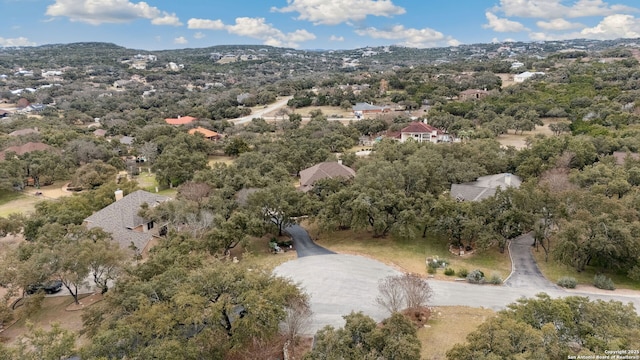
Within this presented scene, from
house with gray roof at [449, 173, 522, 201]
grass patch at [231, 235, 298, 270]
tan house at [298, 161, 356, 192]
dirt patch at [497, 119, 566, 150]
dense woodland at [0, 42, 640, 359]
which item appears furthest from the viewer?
dirt patch at [497, 119, 566, 150]

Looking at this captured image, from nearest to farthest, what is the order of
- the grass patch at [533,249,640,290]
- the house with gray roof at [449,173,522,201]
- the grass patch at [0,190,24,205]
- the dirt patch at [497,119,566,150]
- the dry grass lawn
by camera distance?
the dry grass lawn < the grass patch at [533,249,640,290] < the house with gray roof at [449,173,522,201] < the grass patch at [0,190,24,205] < the dirt patch at [497,119,566,150]

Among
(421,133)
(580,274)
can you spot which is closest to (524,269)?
(580,274)

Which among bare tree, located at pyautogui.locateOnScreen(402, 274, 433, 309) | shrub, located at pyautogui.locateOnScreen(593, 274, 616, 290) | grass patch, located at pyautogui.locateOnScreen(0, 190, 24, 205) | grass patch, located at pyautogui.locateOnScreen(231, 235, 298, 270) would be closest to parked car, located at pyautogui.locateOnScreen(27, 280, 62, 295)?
grass patch, located at pyautogui.locateOnScreen(231, 235, 298, 270)

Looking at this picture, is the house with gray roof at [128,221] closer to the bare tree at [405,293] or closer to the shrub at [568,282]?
the bare tree at [405,293]

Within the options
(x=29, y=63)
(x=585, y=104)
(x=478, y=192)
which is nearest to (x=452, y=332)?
(x=478, y=192)

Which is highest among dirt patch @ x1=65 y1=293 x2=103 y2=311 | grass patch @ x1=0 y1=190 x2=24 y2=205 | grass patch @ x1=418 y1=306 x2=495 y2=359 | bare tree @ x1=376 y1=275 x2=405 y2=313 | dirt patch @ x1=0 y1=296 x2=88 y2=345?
bare tree @ x1=376 y1=275 x2=405 y2=313

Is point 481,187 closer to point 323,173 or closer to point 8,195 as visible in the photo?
point 323,173

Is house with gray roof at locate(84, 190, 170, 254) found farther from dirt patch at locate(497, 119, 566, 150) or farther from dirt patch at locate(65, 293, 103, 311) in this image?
dirt patch at locate(497, 119, 566, 150)
